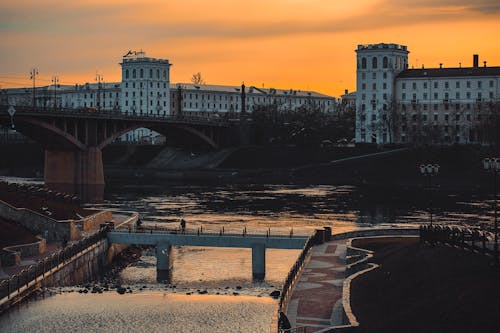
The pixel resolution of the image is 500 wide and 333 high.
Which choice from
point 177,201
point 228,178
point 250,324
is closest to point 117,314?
point 250,324

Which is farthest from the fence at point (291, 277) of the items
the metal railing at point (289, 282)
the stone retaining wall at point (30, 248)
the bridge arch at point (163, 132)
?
the bridge arch at point (163, 132)

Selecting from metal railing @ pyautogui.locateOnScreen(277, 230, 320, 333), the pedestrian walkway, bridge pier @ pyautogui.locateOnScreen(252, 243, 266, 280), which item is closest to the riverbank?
the pedestrian walkway

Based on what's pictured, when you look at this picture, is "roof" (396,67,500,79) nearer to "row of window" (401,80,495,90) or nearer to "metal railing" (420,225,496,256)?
"row of window" (401,80,495,90)

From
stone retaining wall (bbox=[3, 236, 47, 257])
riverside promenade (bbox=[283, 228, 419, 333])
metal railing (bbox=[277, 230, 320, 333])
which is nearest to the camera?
metal railing (bbox=[277, 230, 320, 333])

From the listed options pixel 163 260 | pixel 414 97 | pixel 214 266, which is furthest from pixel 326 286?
pixel 414 97

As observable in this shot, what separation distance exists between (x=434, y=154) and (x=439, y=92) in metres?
27.1

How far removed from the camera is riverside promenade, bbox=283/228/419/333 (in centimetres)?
3934

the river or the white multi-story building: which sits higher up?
the white multi-story building

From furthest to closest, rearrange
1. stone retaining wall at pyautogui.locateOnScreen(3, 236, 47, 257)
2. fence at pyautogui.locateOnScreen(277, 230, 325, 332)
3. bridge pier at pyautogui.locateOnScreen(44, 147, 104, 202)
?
1. bridge pier at pyautogui.locateOnScreen(44, 147, 104, 202)
2. stone retaining wall at pyautogui.locateOnScreen(3, 236, 47, 257)
3. fence at pyautogui.locateOnScreen(277, 230, 325, 332)

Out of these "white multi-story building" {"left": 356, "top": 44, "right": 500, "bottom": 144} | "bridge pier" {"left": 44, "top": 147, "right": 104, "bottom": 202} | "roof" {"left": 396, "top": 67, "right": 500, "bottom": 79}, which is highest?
"roof" {"left": 396, "top": 67, "right": 500, "bottom": 79}

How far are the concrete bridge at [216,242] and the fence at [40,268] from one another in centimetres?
422

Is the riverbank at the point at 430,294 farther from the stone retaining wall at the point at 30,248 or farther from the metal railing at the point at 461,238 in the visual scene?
the stone retaining wall at the point at 30,248

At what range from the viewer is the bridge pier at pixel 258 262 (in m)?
59.5

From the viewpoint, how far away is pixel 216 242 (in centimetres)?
6325
